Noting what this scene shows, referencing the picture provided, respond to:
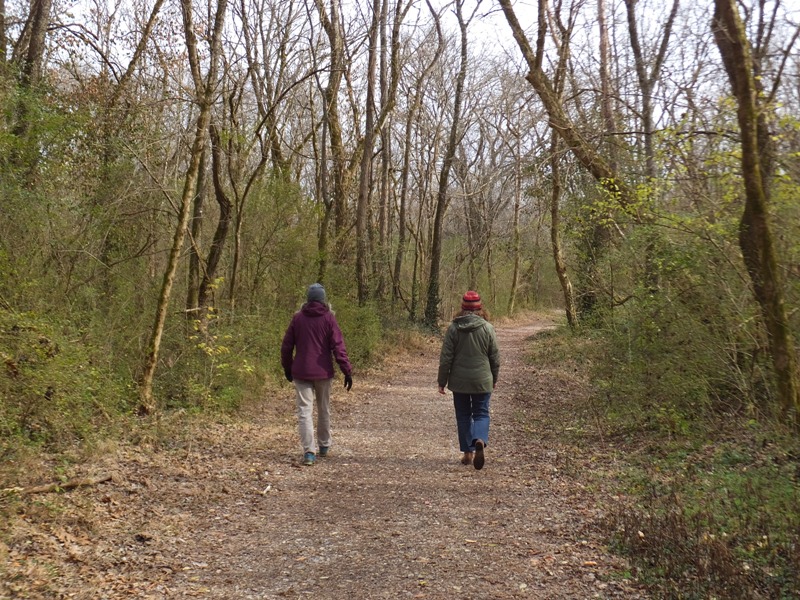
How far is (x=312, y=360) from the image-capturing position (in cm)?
766

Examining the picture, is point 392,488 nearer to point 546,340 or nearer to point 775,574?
point 775,574

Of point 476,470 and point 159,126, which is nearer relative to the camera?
point 476,470

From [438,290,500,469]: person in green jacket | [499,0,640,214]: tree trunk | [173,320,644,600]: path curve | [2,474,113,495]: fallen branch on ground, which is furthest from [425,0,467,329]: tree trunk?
[2,474,113,495]: fallen branch on ground

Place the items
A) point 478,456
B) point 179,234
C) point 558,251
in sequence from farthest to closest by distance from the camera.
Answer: point 558,251 → point 179,234 → point 478,456

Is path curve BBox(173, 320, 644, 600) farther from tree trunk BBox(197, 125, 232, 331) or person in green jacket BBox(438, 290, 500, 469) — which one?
tree trunk BBox(197, 125, 232, 331)

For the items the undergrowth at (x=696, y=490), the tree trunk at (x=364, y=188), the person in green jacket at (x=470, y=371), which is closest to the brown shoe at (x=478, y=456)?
the person in green jacket at (x=470, y=371)

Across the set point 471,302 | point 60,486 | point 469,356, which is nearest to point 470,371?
point 469,356

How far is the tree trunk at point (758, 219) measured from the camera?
20.0 feet

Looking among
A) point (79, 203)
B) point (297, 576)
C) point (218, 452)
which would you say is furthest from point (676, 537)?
point (79, 203)

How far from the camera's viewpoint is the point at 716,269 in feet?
25.1

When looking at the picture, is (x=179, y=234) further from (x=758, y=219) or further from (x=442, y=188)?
(x=442, y=188)

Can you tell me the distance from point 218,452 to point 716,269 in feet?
20.3

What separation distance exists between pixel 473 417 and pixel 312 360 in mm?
1977

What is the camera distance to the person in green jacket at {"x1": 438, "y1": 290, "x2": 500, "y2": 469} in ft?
24.7
